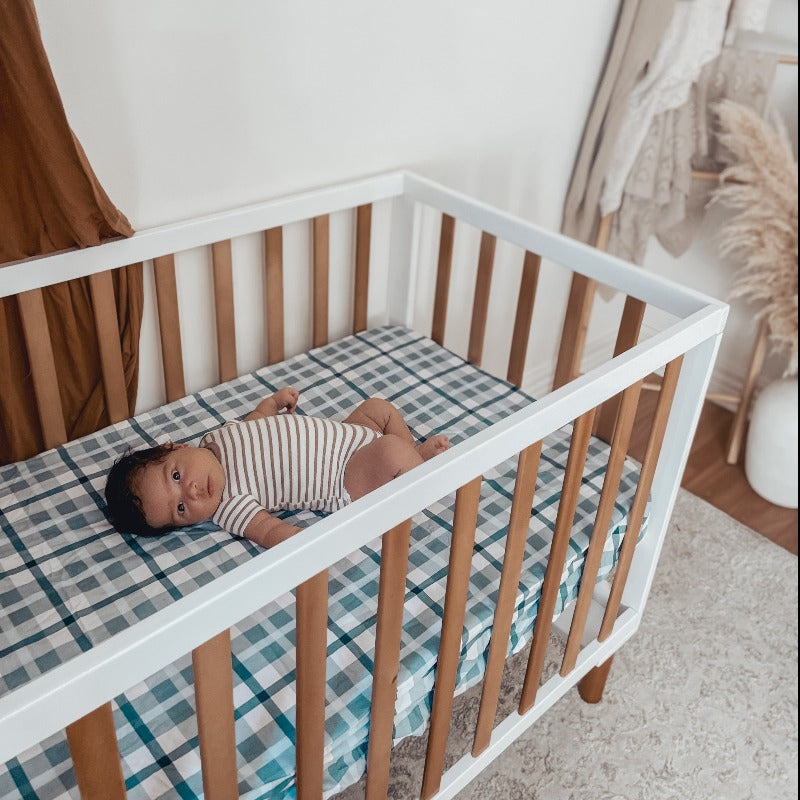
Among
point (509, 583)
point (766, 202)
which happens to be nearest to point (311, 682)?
point (509, 583)

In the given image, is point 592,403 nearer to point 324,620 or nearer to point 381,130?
point 324,620

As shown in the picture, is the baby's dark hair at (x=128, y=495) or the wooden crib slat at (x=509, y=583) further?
the baby's dark hair at (x=128, y=495)

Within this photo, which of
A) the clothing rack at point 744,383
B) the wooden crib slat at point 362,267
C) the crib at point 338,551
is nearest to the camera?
the crib at point 338,551

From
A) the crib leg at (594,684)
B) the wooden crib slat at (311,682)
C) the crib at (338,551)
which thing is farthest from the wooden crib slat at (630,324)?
the wooden crib slat at (311,682)

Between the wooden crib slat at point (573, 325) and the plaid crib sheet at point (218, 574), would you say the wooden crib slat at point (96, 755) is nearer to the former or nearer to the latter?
the plaid crib sheet at point (218, 574)

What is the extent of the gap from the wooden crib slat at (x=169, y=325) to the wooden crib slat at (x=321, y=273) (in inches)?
11.9

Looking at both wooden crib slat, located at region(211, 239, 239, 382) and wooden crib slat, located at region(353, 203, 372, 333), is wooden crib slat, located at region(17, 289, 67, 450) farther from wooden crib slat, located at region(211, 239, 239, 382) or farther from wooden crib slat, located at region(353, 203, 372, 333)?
wooden crib slat, located at region(353, 203, 372, 333)

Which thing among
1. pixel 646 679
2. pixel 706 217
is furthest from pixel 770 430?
pixel 646 679

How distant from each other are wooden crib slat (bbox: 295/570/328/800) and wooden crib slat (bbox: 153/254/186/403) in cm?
78

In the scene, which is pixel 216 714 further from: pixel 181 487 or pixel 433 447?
pixel 433 447

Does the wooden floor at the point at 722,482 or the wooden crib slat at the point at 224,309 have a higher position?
the wooden crib slat at the point at 224,309

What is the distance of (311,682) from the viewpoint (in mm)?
840

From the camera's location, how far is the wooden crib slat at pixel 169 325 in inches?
55.2

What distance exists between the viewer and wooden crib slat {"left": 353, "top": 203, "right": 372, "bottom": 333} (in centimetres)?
168
